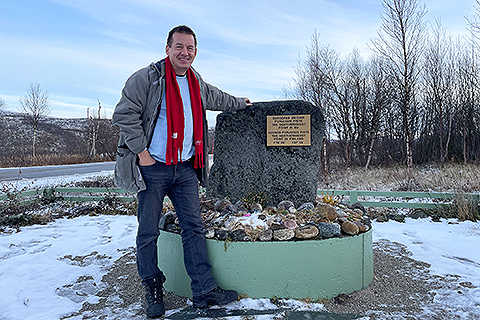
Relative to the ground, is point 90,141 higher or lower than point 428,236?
higher

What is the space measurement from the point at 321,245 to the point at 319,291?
430 mm

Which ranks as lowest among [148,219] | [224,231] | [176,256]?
[176,256]

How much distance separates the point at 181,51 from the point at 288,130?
1.72 metres

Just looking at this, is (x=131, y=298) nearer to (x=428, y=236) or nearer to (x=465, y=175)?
(x=428, y=236)

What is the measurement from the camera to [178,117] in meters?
2.72

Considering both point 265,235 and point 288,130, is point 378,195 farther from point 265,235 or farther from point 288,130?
point 265,235

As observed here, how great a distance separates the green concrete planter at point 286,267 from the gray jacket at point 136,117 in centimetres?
101

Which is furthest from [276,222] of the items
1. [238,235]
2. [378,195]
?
[378,195]

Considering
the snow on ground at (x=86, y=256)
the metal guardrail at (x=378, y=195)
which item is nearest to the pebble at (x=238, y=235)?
the snow on ground at (x=86, y=256)

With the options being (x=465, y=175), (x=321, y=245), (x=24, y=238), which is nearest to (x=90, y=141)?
(x=24, y=238)

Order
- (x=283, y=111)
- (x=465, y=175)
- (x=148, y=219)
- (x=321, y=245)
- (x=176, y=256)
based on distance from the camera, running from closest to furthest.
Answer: (x=148, y=219) < (x=321, y=245) < (x=176, y=256) < (x=283, y=111) < (x=465, y=175)

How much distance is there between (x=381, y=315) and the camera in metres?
2.73

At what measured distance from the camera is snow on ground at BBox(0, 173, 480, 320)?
296 cm

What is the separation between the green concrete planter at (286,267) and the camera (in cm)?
294
